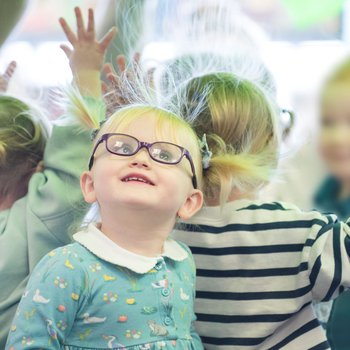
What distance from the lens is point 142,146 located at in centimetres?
62

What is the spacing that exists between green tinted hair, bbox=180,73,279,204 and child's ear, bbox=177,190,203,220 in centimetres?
5

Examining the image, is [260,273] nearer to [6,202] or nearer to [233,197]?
[233,197]

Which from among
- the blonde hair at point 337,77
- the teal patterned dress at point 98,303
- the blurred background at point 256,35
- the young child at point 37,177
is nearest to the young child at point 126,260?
the teal patterned dress at point 98,303

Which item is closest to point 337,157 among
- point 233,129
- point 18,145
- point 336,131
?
point 336,131

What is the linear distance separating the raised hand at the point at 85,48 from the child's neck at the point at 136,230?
11.4 inches

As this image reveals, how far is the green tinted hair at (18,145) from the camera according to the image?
0.82m

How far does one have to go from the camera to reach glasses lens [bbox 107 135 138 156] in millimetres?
625

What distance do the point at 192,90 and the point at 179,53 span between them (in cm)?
18

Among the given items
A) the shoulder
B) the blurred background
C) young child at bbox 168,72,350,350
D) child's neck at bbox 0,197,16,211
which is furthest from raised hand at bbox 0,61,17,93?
the shoulder

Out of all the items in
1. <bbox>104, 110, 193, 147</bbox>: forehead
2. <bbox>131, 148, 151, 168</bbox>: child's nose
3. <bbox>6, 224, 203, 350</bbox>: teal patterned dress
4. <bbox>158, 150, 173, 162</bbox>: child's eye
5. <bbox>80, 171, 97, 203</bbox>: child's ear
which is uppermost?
<bbox>104, 110, 193, 147</bbox>: forehead

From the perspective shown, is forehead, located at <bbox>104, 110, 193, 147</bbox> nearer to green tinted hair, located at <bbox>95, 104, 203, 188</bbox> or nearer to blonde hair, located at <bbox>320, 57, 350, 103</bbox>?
green tinted hair, located at <bbox>95, 104, 203, 188</bbox>

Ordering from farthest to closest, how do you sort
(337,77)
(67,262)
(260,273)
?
1. (337,77)
2. (260,273)
3. (67,262)

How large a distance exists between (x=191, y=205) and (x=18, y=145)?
278mm

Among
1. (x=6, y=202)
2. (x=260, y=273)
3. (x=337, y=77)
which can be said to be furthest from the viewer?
(x=337, y=77)
